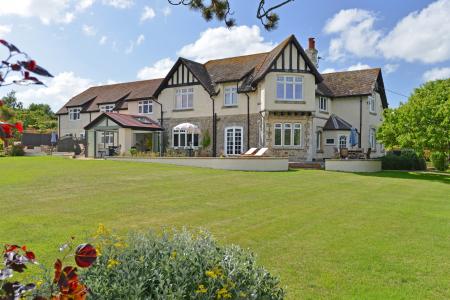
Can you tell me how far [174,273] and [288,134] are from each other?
1012 inches

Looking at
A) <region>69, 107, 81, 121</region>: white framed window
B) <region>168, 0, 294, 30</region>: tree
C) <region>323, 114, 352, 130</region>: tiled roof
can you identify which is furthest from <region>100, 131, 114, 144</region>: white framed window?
<region>168, 0, 294, 30</region>: tree

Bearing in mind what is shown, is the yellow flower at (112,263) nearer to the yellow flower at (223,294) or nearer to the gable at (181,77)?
the yellow flower at (223,294)

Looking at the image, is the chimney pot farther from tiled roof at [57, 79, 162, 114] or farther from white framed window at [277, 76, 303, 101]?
tiled roof at [57, 79, 162, 114]

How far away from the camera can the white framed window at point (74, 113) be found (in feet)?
137

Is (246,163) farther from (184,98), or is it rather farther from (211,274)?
(211,274)

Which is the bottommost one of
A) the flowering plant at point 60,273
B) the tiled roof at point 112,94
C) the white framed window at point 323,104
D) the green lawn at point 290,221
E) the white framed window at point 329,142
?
the green lawn at point 290,221

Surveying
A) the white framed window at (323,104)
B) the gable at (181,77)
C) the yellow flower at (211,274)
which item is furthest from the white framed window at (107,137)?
the yellow flower at (211,274)

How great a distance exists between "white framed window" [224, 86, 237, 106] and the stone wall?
3.41 ft

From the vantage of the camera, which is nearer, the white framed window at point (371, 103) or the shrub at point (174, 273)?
the shrub at point (174, 273)

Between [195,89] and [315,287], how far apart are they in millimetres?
27523

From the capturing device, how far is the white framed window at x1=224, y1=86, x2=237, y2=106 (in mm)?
30089

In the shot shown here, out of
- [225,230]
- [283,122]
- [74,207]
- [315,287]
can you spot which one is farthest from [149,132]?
[315,287]

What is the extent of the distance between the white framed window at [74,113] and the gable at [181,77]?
14307 mm

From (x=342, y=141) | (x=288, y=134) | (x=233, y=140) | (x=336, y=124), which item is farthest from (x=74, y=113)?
(x=342, y=141)
